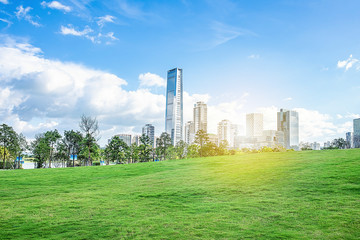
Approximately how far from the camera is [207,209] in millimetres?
10750

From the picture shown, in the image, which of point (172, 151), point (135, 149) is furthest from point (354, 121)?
point (135, 149)

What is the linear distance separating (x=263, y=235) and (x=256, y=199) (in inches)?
153

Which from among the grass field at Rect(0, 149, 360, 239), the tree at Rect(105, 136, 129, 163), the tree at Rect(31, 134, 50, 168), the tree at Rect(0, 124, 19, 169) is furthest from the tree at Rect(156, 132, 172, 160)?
the grass field at Rect(0, 149, 360, 239)

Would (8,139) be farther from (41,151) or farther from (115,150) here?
(115,150)

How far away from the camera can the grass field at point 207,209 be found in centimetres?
842

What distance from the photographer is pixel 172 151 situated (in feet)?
246

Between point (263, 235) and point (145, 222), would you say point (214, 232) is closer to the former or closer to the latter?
point (263, 235)

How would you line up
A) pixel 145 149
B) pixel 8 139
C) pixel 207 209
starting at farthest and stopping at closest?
1. pixel 145 149
2. pixel 8 139
3. pixel 207 209

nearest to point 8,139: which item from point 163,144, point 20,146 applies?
point 20,146

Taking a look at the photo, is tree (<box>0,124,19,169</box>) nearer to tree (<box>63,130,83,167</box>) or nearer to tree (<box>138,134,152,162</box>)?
tree (<box>63,130,83,167</box>)

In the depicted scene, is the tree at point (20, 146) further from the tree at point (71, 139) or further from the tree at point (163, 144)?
the tree at point (163, 144)

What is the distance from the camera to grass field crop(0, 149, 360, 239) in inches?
332

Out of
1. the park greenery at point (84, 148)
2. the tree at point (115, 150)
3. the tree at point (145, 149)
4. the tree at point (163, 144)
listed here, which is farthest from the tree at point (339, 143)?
the tree at point (115, 150)

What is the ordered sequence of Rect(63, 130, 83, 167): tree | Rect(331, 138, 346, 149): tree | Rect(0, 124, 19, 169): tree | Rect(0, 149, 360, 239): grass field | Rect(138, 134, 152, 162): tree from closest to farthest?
Rect(0, 149, 360, 239): grass field, Rect(0, 124, 19, 169): tree, Rect(138, 134, 152, 162): tree, Rect(63, 130, 83, 167): tree, Rect(331, 138, 346, 149): tree
